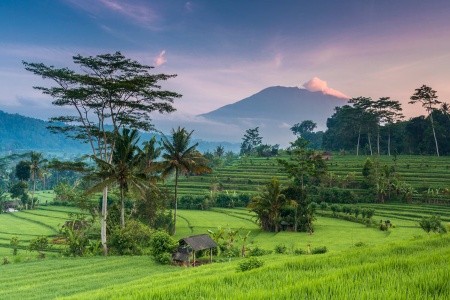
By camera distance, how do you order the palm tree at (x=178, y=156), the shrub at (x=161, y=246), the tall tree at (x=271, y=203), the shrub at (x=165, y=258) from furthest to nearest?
the tall tree at (x=271, y=203) → the palm tree at (x=178, y=156) → the shrub at (x=161, y=246) → the shrub at (x=165, y=258)

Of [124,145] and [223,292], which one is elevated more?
[124,145]

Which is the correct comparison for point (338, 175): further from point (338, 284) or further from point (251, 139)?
point (251, 139)

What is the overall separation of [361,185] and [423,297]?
55.7 meters

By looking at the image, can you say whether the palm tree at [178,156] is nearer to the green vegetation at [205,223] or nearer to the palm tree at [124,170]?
the green vegetation at [205,223]

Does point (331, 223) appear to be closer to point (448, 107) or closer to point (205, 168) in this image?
point (205, 168)

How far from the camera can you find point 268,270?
698cm

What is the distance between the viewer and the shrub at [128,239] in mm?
26547

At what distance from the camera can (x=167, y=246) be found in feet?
75.5

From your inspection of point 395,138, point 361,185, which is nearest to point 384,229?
point 361,185

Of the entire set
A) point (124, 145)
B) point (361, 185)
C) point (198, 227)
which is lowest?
point (198, 227)

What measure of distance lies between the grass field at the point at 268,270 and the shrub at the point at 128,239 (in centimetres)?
235

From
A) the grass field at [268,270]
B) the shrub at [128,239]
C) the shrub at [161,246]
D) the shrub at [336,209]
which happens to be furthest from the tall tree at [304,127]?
the shrub at [161,246]

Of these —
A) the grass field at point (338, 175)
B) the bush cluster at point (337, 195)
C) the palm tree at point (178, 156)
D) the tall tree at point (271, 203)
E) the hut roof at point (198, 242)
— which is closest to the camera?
the hut roof at point (198, 242)

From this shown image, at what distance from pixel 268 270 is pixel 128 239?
70.1ft
